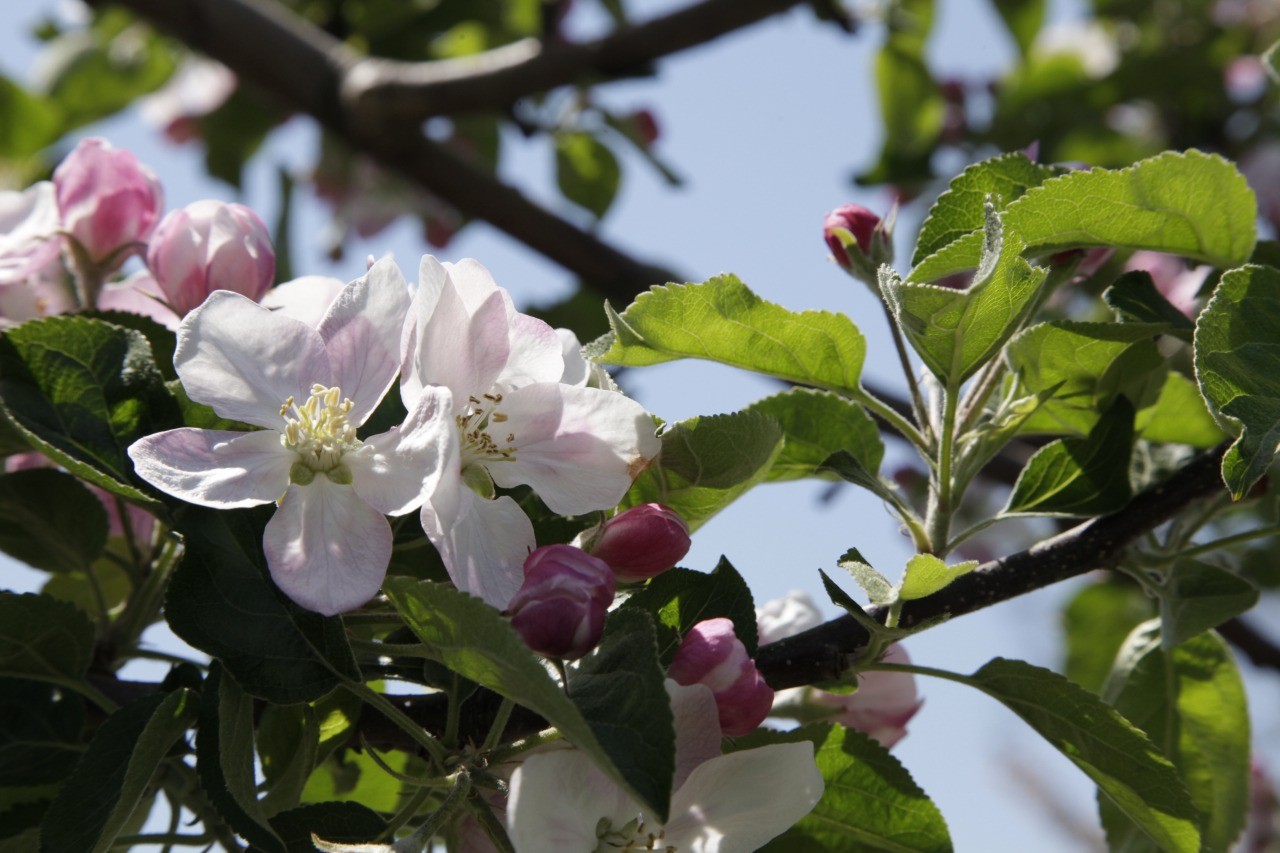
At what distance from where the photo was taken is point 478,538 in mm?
755

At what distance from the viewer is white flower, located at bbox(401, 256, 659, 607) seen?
0.75 metres

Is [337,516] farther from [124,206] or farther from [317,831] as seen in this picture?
[124,206]

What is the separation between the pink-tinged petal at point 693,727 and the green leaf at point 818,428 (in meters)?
0.29

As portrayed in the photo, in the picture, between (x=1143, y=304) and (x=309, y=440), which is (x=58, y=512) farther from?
(x=1143, y=304)

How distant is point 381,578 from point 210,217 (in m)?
0.40

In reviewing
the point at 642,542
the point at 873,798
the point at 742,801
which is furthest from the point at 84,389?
the point at 873,798

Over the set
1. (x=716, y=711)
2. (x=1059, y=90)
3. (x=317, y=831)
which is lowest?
(x=1059, y=90)

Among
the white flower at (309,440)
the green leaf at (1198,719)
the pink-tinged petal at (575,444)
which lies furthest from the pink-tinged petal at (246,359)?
the green leaf at (1198,719)

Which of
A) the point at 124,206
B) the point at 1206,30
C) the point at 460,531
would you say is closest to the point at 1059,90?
the point at 1206,30

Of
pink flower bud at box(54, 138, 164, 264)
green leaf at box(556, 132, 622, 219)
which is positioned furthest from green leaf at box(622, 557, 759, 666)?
green leaf at box(556, 132, 622, 219)

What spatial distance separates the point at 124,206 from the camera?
109cm

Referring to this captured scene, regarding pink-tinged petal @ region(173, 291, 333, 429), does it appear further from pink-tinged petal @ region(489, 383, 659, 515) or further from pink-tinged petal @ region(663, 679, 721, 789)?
pink-tinged petal @ region(663, 679, 721, 789)

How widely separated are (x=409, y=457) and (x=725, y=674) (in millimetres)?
213

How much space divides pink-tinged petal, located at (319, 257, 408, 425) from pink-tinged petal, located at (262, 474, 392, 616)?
6 centimetres
